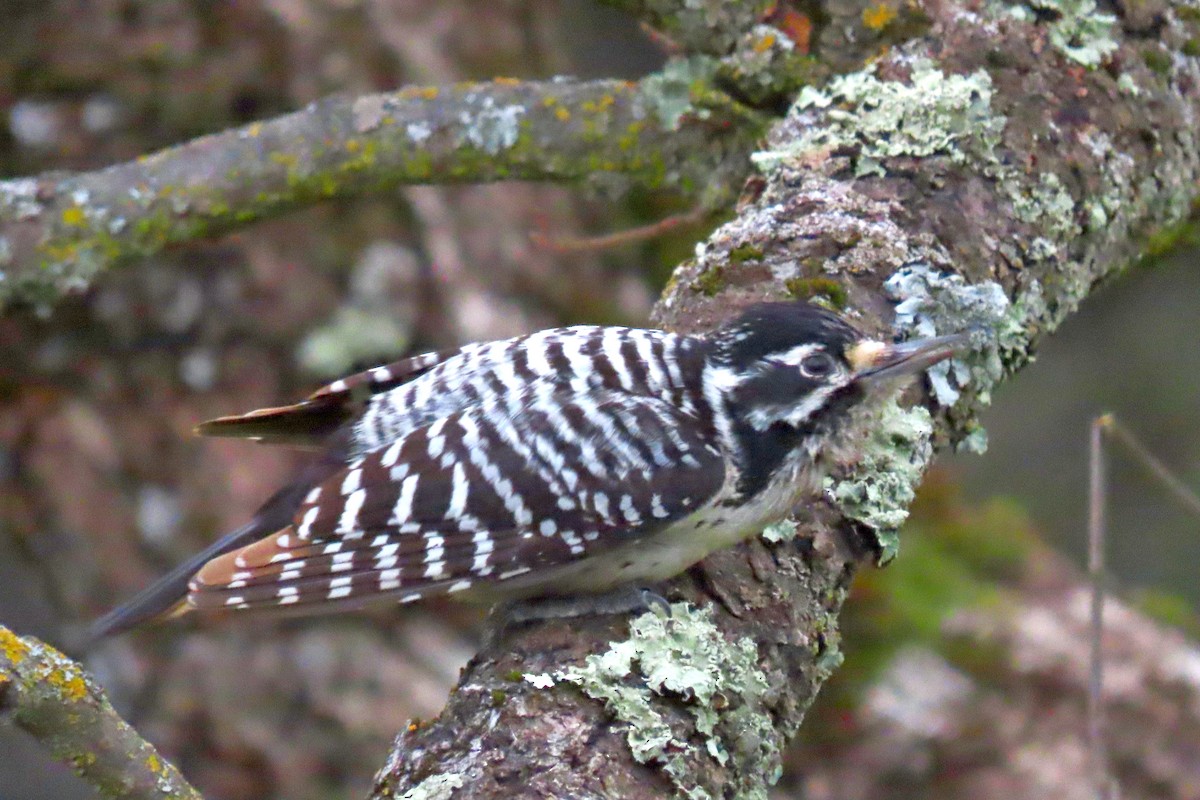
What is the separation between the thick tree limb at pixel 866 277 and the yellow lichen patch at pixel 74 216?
4.40ft

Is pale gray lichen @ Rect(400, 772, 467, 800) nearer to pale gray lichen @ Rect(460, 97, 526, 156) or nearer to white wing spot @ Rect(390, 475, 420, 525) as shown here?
white wing spot @ Rect(390, 475, 420, 525)

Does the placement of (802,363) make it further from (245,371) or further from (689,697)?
(245,371)

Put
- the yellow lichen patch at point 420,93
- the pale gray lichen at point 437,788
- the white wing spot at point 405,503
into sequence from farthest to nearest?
the yellow lichen patch at point 420,93 < the white wing spot at point 405,503 < the pale gray lichen at point 437,788

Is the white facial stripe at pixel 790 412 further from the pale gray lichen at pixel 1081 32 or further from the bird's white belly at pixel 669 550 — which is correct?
the pale gray lichen at pixel 1081 32

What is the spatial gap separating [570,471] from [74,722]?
1017 millimetres

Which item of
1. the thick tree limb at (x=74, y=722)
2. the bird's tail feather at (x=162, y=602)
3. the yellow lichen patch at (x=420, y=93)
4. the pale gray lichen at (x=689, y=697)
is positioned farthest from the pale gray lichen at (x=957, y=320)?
the thick tree limb at (x=74, y=722)

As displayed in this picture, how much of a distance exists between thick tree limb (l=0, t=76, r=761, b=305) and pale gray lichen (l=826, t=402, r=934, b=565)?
0.92 m

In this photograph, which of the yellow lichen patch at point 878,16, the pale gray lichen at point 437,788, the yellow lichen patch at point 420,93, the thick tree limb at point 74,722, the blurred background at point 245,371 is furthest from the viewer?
the blurred background at point 245,371

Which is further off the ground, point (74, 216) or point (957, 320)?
point (957, 320)

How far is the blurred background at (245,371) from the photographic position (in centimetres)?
452

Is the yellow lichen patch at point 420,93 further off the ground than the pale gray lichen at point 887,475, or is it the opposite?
the yellow lichen patch at point 420,93

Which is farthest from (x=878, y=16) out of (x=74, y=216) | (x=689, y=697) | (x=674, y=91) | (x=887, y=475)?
(x=74, y=216)

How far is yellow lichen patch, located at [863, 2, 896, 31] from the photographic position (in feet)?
10.0

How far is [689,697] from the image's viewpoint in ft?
6.91
